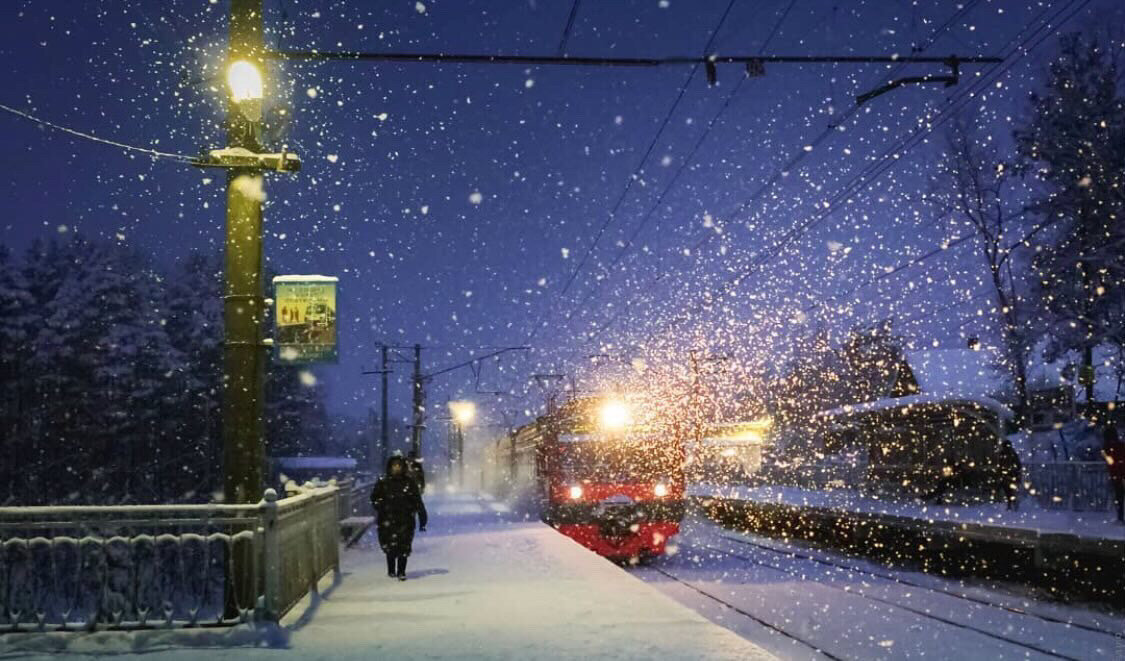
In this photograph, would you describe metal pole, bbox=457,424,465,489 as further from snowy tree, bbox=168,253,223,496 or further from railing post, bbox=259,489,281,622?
railing post, bbox=259,489,281,622

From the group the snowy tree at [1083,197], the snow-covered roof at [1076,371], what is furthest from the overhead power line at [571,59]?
the snowy tree at [1083,197]

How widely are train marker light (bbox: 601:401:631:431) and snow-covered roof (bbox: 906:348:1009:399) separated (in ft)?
112

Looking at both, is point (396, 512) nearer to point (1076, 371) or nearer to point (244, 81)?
point (244, 81)

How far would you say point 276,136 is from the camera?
1093 cm

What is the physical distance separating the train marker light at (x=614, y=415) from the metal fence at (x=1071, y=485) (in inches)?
395

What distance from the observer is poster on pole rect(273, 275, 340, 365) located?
952 centimetres

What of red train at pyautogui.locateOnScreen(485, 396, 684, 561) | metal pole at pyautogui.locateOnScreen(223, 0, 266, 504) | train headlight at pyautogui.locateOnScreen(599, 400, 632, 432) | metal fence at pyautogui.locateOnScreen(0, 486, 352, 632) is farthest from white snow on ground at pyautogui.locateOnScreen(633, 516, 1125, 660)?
metal pole at pyautogui.locateOnScreen(223, 0, 266, 504)

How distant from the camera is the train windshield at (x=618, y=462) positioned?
21125 mm

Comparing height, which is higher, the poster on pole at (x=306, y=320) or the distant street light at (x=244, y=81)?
→ the distant street light at (x=244, y=81)


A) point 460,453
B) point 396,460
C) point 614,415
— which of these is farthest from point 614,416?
point 460,453

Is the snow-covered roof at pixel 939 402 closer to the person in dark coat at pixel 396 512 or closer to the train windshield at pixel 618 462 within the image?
the train windshield at pixel 618 462

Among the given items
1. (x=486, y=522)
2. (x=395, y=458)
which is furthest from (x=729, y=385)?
(x=395, y=458)

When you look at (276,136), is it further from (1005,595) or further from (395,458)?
(1005,595)

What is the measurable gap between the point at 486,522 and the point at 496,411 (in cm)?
4933
